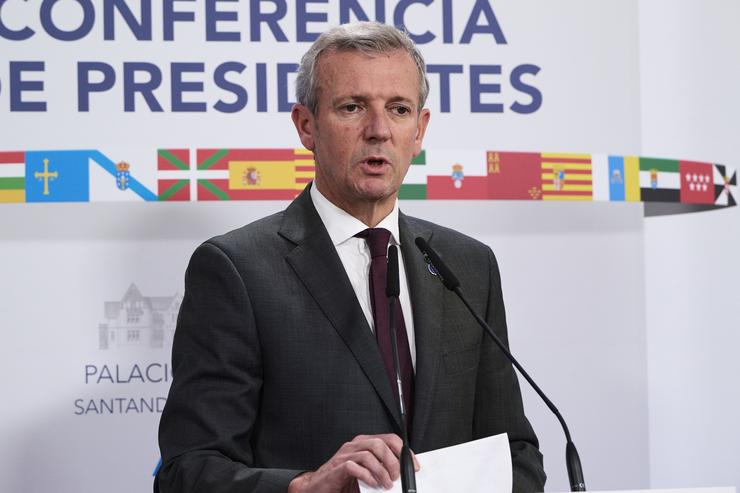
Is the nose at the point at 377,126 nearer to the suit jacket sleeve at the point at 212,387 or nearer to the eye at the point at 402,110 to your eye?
the eye at the point at 402,110

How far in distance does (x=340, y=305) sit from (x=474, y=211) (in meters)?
1.17

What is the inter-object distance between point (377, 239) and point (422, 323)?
22cm

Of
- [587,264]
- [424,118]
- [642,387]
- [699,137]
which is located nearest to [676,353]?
[642,387]

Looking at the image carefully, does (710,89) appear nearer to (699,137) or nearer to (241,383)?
(699,137)

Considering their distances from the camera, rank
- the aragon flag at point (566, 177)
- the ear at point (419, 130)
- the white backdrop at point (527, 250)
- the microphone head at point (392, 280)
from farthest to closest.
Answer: the aragon flag at point (566, 177), the white backdrop at point (527, 250), the ear at point (419, 130), the microphone head at point (392, 280)

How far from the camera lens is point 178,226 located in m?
2.89

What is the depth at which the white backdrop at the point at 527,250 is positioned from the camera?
2.84m

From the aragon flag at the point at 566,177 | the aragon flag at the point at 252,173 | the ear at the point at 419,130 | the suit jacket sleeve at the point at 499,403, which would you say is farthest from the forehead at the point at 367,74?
the aragon flag at the point at 566,177

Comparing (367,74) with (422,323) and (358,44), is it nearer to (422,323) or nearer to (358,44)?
(358,44)

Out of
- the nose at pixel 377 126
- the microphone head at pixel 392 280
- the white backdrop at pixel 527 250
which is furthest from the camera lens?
the white backdrop at pixel 527 250

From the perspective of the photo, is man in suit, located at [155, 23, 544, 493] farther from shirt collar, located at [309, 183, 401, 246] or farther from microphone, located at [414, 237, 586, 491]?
microphone, located at [414, 237, 586, 491]

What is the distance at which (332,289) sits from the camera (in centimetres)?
202

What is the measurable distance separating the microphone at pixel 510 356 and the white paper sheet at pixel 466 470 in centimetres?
11

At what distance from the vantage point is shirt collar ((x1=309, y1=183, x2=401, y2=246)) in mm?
2129
